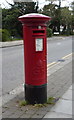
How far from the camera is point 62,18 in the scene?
47344mm

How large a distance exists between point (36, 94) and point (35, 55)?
0.74 m

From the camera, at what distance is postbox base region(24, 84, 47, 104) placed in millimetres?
4211

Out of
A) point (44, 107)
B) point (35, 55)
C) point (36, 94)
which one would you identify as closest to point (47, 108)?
point (44, 107)

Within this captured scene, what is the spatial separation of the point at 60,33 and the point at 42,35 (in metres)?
47.3

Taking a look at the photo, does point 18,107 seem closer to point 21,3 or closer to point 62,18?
point 21,3

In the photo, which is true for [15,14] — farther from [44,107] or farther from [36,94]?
[44,107]

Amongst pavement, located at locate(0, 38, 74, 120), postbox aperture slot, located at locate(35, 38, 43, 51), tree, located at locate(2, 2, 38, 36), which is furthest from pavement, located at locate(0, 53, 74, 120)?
tree, located at locate(2, 2, 38, 36)

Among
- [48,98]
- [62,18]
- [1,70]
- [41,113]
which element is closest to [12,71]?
[1,70]

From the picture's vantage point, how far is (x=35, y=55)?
4.13 m

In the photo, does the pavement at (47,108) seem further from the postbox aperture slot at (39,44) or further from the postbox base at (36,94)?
the postbox aperture slot at (39,44)

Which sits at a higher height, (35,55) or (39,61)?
(35,55)

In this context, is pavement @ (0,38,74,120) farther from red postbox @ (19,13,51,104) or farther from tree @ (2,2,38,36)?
tree @ (2,2,38,36)

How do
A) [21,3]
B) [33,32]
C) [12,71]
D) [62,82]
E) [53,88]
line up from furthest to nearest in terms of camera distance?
1. [21,3]
2. [12,71]
3. [62,82]
4. [53,88]
5. [33,32]

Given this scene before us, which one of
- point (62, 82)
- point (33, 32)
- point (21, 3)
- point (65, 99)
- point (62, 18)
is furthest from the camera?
point (62, 18)
